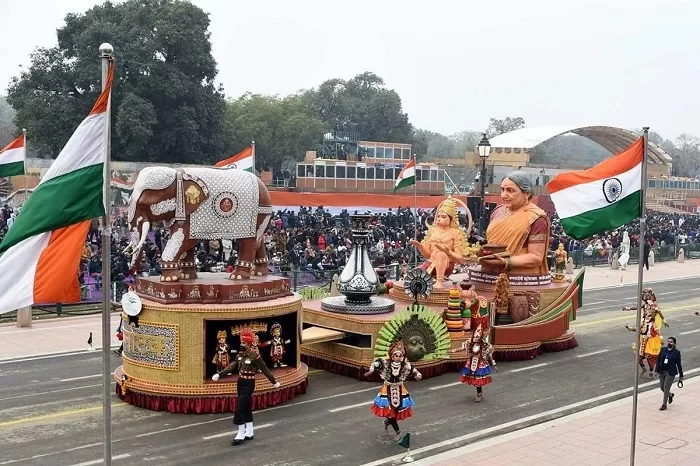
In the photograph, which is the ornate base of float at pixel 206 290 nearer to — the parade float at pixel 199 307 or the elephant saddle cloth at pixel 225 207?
the parade float at pixel 199 307

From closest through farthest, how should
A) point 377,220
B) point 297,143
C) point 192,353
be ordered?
point 192,353 < point 377,220 < point 297,143

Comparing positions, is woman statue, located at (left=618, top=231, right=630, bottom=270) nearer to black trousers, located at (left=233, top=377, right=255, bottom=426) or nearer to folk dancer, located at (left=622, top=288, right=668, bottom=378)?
folk dancer, located at (left=622, top=288, right=668, bottom=378)

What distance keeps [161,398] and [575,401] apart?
7.93 metres

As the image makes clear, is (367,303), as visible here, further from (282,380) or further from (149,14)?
(149,14)

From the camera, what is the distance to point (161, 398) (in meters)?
14.0

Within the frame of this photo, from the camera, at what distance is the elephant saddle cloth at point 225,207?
14.9 m

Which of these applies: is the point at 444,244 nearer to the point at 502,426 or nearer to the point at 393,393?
the point at 502,426

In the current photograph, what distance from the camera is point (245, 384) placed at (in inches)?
492

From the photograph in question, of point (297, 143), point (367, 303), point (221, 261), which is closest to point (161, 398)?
point (367, 303)

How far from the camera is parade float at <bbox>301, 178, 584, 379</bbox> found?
16.6 metres

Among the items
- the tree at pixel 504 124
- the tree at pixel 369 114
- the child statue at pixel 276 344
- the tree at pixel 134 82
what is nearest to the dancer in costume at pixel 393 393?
the child statue at pixel 276 344

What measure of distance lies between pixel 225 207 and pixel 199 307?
2115mm

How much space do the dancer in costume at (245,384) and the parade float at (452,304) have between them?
3.14 m

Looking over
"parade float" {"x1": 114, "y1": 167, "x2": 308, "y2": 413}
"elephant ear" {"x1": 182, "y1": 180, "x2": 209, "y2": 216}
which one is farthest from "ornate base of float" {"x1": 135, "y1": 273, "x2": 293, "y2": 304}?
"elephant ear" {"x1": 182, "y1": 180, "x2": 209, "y2": 216}
